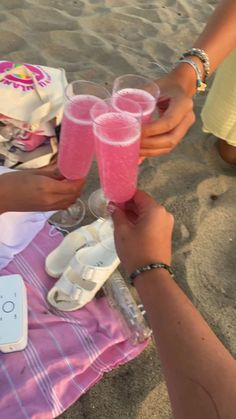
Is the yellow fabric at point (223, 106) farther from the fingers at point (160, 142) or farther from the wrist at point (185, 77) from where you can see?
the fingers at point (160, 142)

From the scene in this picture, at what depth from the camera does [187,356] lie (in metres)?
1.14

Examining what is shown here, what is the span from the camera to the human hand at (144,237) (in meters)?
1.27

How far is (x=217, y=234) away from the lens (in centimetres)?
217

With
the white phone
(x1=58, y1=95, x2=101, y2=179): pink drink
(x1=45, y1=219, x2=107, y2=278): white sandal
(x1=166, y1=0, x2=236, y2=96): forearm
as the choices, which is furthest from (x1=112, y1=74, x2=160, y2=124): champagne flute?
the white phone

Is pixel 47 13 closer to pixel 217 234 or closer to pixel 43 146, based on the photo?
pixel 43 146

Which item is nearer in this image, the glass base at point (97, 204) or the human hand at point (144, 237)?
the human hand at point (144, 237)

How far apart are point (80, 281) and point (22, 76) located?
1003 mm

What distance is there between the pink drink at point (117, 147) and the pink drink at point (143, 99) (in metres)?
0.16

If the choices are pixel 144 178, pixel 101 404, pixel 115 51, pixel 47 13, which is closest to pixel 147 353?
pixel 101 404

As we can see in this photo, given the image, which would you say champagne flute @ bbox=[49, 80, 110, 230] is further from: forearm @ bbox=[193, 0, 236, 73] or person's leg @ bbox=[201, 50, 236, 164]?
person's leg @ bbox=[201, 50, 236, 164]

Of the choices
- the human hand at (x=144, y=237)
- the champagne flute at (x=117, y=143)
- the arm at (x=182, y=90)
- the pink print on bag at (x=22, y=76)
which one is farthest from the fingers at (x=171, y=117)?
the pink print on bag at (x=22, y=76)

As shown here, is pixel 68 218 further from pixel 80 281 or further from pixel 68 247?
pixel 80 281

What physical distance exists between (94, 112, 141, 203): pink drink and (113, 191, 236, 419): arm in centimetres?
11

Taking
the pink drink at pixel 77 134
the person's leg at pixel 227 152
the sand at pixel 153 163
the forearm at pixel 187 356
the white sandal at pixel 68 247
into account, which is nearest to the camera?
the forearm at pixel 187 356
